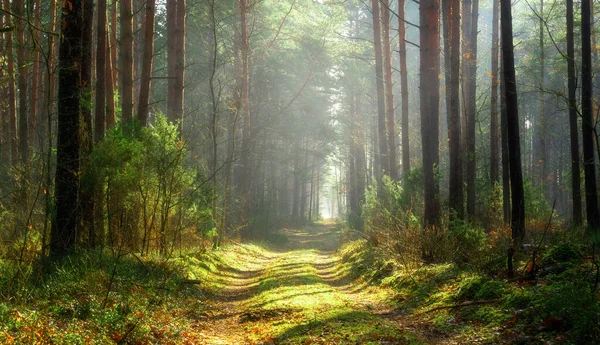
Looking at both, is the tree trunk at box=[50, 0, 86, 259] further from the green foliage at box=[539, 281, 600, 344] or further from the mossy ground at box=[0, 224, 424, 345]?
the green foliage at box=[539, 281, 600, 344]

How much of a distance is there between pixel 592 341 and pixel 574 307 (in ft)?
1.34

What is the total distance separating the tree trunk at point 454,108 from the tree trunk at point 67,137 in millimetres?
8350

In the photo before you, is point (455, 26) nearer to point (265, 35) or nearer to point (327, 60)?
point (265, 35)

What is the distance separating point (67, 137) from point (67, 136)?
2cm

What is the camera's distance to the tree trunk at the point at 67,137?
Answer: 8.44m

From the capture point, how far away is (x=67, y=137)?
28.0ft

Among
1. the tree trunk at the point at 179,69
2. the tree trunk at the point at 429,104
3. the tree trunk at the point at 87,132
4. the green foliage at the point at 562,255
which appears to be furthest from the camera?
the tree trunk at the point at 179,69

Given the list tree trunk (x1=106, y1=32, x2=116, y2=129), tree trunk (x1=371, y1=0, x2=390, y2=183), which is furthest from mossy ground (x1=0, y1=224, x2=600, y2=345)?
tree trunk (x1=371, y1=0, x2=390, y2=183)

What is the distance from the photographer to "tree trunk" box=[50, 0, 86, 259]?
332 inches

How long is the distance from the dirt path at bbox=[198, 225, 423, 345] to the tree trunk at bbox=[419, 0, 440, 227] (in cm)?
288

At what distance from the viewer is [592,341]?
477 cm

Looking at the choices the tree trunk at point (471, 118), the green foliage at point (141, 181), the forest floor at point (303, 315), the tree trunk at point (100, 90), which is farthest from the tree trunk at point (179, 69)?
the tree trunk at point (471, 118)

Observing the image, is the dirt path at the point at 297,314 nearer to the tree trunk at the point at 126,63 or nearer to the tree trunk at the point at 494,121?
the tree trunk at the point at 126,63

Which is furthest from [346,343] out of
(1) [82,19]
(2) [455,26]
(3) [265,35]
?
(3) [265,35]
